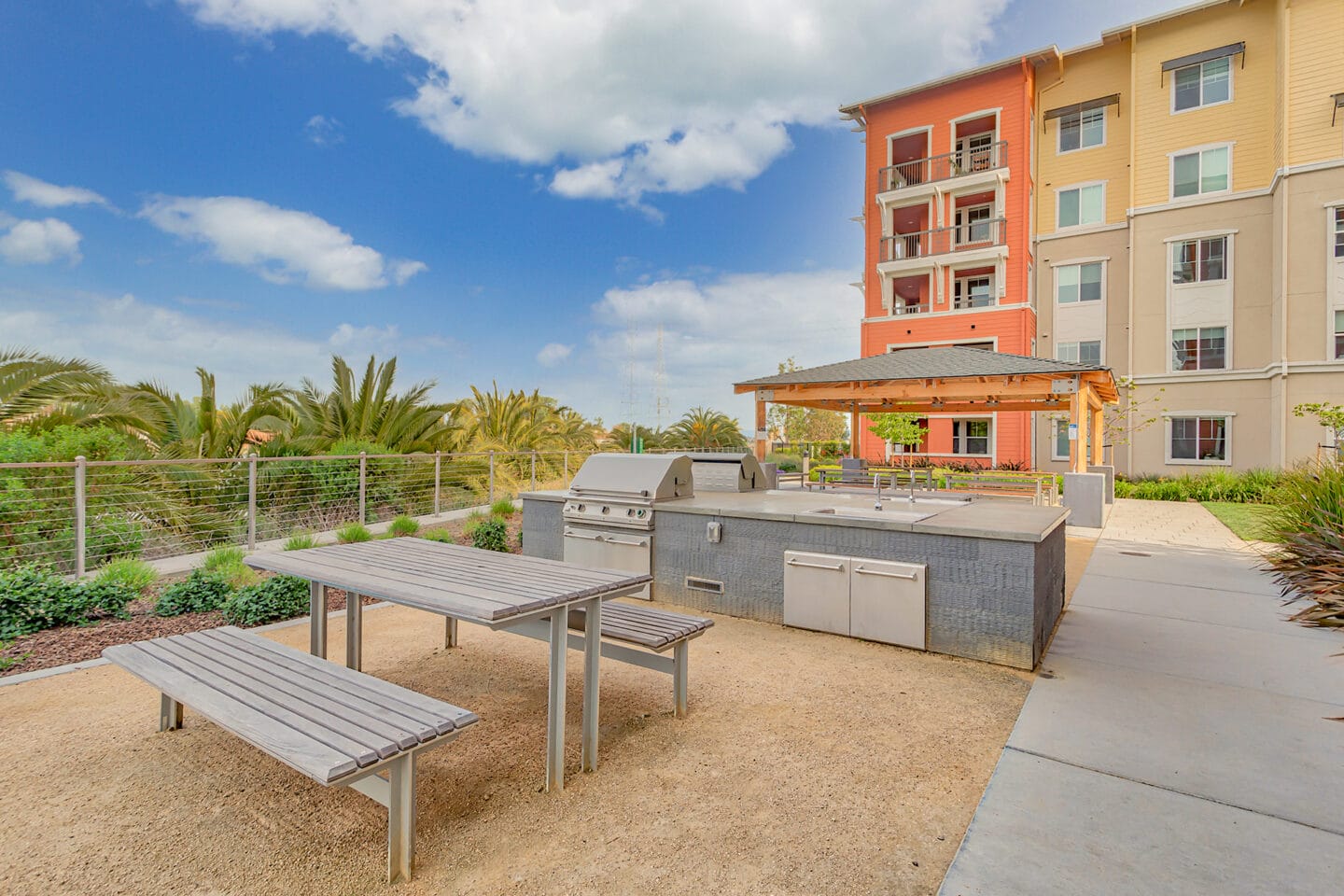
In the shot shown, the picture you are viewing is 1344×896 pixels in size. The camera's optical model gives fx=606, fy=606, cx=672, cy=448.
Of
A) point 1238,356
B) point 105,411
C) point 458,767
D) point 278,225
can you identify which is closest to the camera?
point 458,767

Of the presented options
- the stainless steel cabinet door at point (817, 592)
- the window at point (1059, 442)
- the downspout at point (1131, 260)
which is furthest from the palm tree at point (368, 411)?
the downspout at point (1131, 260)

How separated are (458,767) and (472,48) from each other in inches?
571

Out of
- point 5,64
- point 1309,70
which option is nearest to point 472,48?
point 5,64

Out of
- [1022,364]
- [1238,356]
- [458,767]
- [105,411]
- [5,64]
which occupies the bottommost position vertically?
[458,767]

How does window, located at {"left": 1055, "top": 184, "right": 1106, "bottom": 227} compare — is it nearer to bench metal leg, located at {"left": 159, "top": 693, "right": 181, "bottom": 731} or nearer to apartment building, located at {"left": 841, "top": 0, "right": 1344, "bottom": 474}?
apartment building, located at {"left": 841, "top": 0, "right": 1344, "bottom": 474}

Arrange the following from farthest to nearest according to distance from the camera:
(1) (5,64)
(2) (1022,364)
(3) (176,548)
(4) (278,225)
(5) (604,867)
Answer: (4) (278,225), (1) (5,64), (2) (1022,364), (3) (176,548), (5) (604,867)

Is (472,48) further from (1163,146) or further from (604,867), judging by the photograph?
(1163,146)

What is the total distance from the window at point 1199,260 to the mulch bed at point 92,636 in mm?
24097

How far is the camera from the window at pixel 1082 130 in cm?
1977

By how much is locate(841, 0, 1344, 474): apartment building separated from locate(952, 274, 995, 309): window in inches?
4.1

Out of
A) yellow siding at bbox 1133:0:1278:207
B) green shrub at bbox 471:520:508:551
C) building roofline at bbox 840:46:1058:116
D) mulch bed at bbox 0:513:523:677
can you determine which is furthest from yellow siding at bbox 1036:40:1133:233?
mulch bed at bbox 0:513:523:677

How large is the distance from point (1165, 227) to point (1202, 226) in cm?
87

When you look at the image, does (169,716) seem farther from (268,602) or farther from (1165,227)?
(1165,227)

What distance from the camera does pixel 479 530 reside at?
25.3 feet
